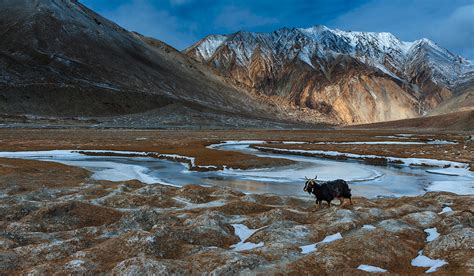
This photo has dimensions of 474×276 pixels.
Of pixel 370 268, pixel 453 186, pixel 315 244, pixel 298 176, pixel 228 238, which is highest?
pixel 370 268

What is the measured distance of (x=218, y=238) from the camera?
1625cm

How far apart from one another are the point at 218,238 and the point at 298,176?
2694cm

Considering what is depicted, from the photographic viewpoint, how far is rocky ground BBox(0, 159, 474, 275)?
12.2 m

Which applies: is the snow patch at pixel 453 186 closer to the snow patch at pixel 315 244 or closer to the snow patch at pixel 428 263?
the snow patch at pixel 315 244

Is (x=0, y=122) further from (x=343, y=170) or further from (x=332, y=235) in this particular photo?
(x=332, y=235)

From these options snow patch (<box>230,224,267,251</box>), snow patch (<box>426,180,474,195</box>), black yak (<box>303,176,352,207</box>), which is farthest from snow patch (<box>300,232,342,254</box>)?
snow patch (<box>426,180,474,195</box>)

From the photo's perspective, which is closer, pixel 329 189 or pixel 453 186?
pixel 329 189

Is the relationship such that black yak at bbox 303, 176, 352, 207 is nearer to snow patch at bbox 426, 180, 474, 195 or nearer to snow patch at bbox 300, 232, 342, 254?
snow patch at bbox 300, 232, 342, 254

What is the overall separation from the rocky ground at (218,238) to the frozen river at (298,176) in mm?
9468

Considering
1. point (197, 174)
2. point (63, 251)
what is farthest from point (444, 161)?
point (63, 251)

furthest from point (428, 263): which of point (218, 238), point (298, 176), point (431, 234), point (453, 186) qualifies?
point (298, 176)

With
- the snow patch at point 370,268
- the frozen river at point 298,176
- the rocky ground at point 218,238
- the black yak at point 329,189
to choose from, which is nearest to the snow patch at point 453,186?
the frozen river at point 298,176

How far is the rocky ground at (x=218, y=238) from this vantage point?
12.2 metres

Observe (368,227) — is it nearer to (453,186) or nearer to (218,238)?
(218,238)
